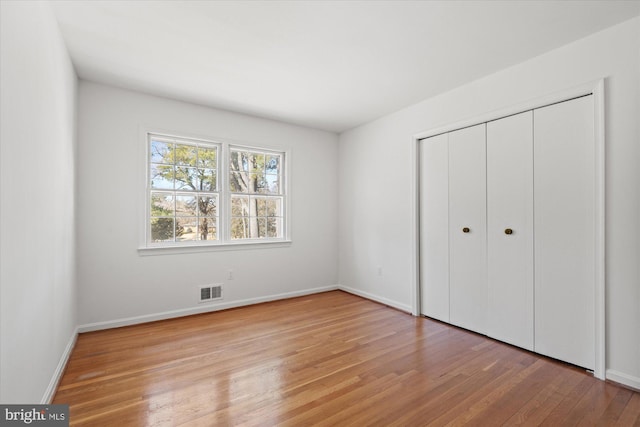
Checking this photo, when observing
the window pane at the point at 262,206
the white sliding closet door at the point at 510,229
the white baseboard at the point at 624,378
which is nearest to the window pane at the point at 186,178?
the window pane at the point at 262,206

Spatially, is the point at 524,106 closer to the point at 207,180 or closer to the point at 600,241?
the point at 600,241

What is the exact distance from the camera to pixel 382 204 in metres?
4.31

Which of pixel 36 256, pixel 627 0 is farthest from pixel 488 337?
pixel 36 256

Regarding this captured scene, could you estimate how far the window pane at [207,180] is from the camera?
3963 mm

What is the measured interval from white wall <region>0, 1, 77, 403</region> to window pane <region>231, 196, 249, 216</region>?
1.89 meters

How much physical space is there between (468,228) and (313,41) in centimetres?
241

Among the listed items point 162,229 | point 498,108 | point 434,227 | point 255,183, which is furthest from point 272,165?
point 498,108

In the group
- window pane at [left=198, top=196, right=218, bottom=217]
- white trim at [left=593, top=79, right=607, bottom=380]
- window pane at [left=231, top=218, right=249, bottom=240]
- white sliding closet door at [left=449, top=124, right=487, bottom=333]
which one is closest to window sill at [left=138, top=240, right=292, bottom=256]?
window pane at [left=231, top=218, right=249, bottom=240]

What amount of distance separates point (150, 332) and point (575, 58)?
470cm

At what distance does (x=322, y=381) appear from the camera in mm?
2248

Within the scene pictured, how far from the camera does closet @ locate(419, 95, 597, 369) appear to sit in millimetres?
2455

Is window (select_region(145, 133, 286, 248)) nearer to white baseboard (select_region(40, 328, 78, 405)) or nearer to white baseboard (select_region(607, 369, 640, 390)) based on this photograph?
white baseboard (select_region(40, 328, 78, 405))

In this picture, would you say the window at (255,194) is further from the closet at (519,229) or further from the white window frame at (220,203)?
the closet at (519,229)

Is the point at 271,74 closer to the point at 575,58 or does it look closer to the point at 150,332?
the point at 575,58
